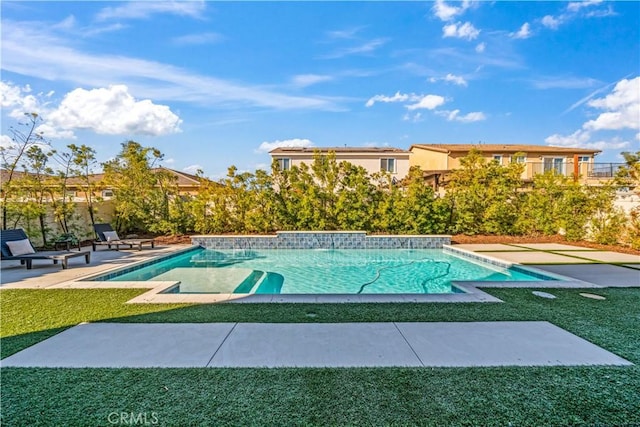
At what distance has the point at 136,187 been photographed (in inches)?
578

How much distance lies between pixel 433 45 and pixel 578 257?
393 inches

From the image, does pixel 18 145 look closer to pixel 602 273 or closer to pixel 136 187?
pixel 136 187

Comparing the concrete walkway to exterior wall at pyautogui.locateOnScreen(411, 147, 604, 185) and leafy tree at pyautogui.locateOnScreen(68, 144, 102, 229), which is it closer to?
leafy tree at pyautogui.locateOnScreen(68, 144, 102, 229)

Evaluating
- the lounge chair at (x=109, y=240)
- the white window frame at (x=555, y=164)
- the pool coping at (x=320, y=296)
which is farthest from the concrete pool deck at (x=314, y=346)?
the white window frame at (x=555, y=164)

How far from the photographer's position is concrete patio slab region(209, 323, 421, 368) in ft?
10.5

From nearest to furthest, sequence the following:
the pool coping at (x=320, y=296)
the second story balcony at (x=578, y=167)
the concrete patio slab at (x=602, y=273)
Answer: the pool coping at (x=320, y=296) → the concrete patio slab at (x=602, y=273) → the second story balcony at (x=578, y=167)

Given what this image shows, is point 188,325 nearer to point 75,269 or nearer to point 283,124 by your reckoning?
point 75,269

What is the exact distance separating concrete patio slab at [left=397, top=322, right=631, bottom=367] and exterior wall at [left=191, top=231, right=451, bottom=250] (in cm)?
918

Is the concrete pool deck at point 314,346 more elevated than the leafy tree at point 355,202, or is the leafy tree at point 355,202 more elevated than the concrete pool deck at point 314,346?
the leafy tree at point 355,202

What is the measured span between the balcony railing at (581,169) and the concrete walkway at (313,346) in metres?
24.2

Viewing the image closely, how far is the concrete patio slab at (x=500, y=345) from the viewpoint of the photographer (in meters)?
3.22

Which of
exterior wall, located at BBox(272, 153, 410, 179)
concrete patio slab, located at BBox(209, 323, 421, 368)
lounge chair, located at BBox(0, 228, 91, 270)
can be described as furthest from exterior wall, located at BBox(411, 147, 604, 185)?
lounge chair, located at BBox(0, 228, 91, 270)

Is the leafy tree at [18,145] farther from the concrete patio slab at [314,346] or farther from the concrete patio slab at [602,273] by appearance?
the concrete patio slab at [602,273]

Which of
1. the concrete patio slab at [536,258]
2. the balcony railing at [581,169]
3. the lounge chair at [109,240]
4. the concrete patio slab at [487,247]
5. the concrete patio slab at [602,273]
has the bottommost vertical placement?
the concrete patio slab at [602,273]
